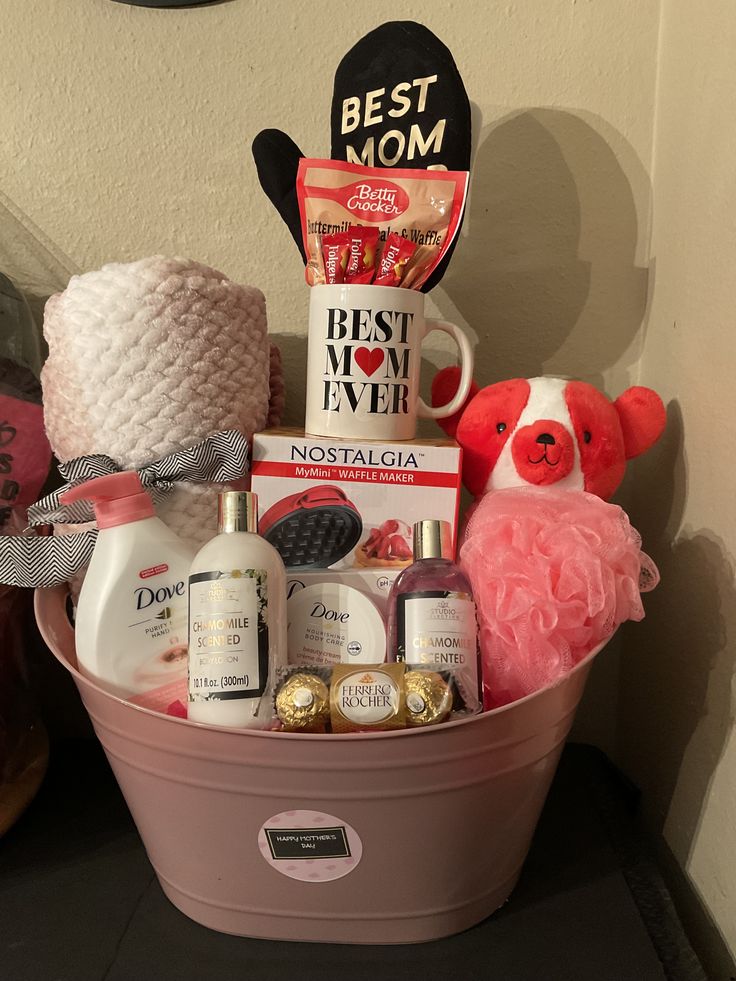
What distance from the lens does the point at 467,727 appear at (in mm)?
481

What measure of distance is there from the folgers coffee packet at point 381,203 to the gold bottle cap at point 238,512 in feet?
0.74

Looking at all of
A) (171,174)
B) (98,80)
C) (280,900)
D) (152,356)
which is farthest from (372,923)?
(98,80)

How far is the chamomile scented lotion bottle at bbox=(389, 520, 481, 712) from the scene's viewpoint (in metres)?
0.52

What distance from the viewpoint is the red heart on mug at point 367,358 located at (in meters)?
0.64

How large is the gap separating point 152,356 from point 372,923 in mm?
467

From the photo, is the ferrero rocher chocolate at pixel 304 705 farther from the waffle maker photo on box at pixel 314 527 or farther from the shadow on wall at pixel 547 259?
the shadow on wall at pixel 547 259

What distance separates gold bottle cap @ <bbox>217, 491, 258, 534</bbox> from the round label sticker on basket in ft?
0.66

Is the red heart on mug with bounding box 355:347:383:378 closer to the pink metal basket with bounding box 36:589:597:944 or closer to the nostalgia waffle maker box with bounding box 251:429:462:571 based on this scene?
the nostalgia waffle maker box with bounding box 251:429:462:571

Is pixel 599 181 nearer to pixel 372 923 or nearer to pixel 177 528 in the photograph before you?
pixel 177 528

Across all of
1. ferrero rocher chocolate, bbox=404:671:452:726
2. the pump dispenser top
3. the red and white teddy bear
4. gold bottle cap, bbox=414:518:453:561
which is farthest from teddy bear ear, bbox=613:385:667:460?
the pump dispenser top

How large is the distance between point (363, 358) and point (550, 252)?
315 millimetres

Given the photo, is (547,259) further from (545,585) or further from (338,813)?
(338,813)

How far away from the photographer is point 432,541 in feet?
1.86

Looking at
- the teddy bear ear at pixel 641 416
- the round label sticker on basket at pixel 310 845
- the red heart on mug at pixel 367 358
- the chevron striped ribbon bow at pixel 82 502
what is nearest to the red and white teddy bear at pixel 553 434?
the teddy bear ear at pixel 641 416
